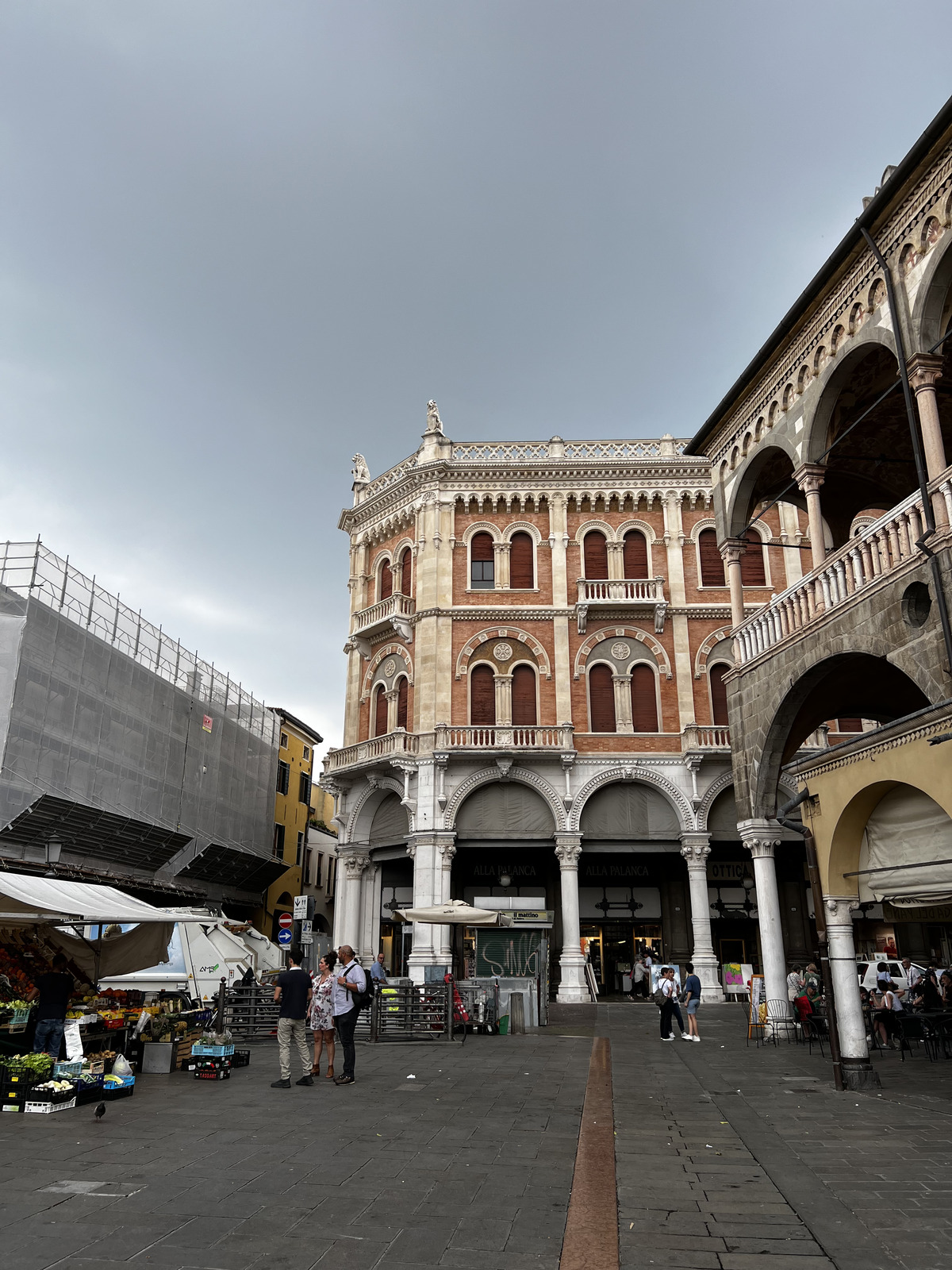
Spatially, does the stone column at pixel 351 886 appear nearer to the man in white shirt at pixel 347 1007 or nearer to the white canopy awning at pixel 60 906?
the white canopy awning at pixel 60 906

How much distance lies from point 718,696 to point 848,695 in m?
15.0

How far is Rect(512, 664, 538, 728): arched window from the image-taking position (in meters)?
30.0

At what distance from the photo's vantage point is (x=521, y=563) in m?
31.8

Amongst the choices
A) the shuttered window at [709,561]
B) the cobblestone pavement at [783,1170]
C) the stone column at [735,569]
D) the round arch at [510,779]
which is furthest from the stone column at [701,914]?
the cobblestone pavement at [783,1170]

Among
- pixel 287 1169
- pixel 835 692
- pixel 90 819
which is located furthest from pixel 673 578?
pixel 287 1169

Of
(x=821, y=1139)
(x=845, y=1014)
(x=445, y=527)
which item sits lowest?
(x=821, y=1139)

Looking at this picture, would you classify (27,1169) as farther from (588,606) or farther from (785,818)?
(588,606)

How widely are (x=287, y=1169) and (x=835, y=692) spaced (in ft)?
37.1

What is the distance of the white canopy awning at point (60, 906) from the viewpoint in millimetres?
10766

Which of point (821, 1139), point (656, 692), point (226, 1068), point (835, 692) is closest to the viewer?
point (821, 1139)

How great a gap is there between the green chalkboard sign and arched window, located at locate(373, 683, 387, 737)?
1087 centimetres

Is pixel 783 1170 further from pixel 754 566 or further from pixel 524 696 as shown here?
pixel 754 566

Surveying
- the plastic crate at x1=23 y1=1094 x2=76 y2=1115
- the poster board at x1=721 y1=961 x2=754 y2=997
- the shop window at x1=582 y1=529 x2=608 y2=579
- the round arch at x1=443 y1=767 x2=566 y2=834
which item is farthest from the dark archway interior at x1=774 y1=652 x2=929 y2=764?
the shop window at x1=582 y1=529 x2=608 y2=579

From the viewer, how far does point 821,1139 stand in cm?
795
